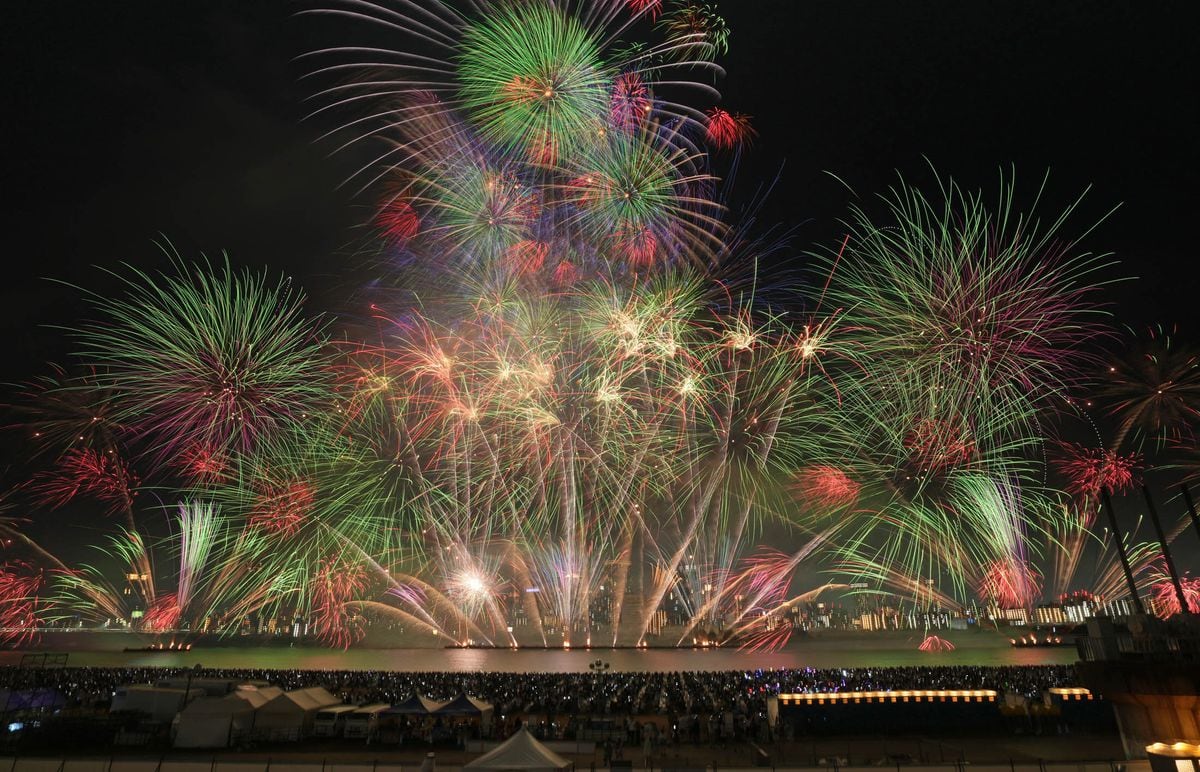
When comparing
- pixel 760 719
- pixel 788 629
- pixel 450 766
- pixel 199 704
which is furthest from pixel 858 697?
pixel 788 629

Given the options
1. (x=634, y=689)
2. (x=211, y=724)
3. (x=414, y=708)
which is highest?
(x=634, y=689)

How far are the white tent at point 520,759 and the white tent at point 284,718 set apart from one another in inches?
492

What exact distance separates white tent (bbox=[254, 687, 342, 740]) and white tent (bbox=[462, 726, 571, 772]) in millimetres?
12508

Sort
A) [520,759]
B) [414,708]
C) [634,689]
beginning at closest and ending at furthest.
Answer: [520,759] → [414,708] → [634,689]

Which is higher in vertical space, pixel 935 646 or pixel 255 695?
pixel 935 646

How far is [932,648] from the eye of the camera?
13275cm

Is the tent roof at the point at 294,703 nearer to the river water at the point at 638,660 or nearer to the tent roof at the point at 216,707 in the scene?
the tent roof at the point at 216,707

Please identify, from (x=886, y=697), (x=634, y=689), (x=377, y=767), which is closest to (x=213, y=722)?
(x=377, y=767)

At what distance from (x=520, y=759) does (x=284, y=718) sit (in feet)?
44.9

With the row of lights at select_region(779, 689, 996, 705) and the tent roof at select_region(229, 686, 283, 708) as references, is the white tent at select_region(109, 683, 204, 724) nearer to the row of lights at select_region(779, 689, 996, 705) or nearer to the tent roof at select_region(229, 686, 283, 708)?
the tent roof at select_region(229, 686, 283, 708)

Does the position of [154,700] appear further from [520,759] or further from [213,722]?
[520,759]

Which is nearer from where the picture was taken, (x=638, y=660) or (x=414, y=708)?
(x=414, y=708)

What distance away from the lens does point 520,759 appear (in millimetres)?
15852

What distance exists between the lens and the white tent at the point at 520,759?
15.5 meters
